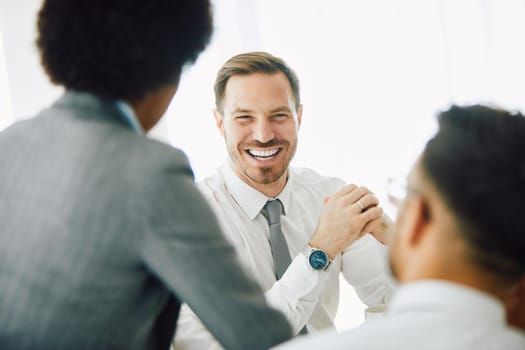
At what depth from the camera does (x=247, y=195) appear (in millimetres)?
1683

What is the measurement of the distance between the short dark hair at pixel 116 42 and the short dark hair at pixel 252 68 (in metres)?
0.94

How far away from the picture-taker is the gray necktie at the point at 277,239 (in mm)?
1538

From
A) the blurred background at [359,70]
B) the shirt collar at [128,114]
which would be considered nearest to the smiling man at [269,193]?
the blurred background at [359,70]

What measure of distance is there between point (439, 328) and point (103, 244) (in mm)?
415

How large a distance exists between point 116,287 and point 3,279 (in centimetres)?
16

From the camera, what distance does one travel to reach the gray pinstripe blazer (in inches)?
25.9

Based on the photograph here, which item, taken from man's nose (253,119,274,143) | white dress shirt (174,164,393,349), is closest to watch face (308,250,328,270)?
white dress shirt (174,164,393,349)

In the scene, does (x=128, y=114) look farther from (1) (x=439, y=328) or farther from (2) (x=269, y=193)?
(2) (x=269, y=193)

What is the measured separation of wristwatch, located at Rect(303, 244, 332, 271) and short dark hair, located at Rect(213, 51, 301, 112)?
64cm

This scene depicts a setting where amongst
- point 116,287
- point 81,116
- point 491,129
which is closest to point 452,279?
point 491,129

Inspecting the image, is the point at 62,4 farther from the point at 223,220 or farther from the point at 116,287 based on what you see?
the point at 223,220

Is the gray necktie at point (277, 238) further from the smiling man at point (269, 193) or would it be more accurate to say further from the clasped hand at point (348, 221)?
the clasped hand at point (348, 221)

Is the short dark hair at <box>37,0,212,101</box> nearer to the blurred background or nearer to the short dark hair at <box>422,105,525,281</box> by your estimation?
the short dark hair at <box>422,105,525,281</box>

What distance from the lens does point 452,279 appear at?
2.03 feet
